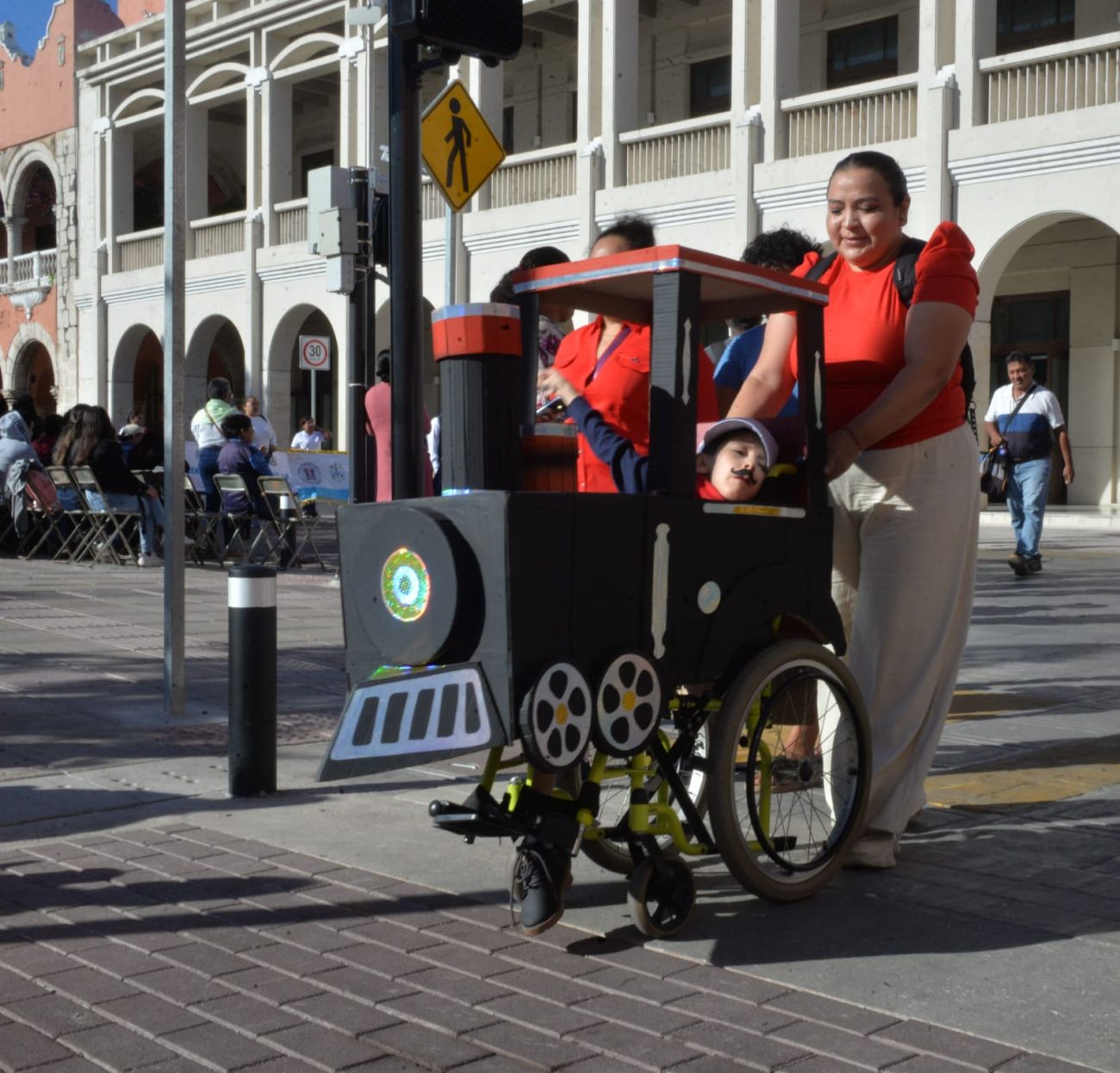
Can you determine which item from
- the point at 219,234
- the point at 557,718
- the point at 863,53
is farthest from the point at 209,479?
the point at 219,234

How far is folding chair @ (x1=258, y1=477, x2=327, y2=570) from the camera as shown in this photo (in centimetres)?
1459

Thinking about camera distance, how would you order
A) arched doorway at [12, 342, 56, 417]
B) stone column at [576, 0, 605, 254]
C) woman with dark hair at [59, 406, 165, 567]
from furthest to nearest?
arched doorway at [12, 342, 56, 417] → stone column at [576, 0, 605, 254] → woman with dark hair at [59, 406, 165, 567]

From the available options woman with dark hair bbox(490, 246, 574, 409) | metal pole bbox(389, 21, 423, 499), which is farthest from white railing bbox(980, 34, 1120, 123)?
woman with dark hair bbox(490, 246, 574, 409)

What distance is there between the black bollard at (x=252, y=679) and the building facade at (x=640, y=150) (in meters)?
5.08

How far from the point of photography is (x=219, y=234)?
31828 millimetres

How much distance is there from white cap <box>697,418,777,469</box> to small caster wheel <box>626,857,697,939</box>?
1.07m

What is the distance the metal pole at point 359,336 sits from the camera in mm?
9812

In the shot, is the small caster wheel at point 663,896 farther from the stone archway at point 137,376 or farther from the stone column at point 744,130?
the stone archway at point 137,376

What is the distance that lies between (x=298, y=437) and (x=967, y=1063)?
2072 cm

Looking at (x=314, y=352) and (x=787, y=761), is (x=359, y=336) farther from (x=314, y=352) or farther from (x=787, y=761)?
(x=314, y=352)

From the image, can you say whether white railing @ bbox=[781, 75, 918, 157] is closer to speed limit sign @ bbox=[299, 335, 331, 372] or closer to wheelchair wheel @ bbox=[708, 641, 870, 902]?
speed limit sign @ bbox=[299, 335, 331, 372]

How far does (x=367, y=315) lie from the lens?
10312 mm

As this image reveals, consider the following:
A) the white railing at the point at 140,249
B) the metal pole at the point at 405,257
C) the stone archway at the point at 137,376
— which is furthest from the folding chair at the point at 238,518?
the white railing at the point at 140,249

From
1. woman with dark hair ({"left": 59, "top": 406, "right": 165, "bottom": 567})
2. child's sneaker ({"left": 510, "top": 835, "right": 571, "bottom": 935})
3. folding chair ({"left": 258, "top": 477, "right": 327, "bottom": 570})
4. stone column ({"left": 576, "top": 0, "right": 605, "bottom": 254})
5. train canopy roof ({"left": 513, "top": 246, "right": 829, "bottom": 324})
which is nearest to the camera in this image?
child's sneaker ({"left": 510, "top": 835, "right": 571, "bottom": 935})
